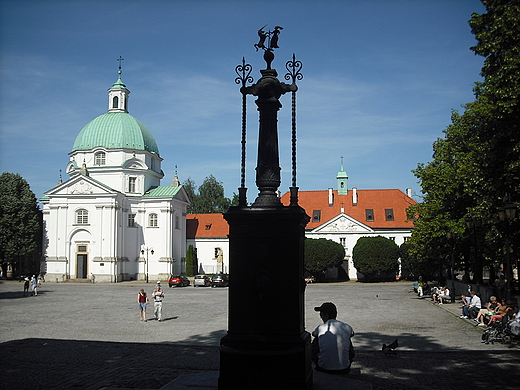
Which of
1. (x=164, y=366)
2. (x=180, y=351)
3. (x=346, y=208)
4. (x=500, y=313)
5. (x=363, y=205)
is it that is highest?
(x=363, y=205)

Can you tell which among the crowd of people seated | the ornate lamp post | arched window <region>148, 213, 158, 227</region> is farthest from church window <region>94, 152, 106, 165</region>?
the ornate lamp post

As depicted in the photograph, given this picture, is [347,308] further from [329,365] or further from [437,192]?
[329,365]

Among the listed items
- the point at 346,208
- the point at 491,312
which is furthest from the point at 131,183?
the point at 491,312

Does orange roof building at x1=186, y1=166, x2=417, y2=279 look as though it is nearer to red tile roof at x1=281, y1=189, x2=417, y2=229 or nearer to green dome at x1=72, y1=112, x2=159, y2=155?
red tile roof at x1=281, y1=189, x2=417, y2=229

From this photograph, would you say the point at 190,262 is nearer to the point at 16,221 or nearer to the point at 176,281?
the point at 176,281

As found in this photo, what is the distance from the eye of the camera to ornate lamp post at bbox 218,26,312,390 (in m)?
7.30

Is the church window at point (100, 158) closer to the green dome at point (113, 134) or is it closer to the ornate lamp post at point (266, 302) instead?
the green dome at point (113, 134)

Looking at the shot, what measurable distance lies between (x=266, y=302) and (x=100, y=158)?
2228 inches

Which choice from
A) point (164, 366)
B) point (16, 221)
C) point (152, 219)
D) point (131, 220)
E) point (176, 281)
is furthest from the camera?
point (152, 219)

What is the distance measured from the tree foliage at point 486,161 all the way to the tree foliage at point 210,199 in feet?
198

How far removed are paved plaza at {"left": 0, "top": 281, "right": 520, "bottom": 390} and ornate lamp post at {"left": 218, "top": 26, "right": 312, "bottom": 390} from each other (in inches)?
55.3

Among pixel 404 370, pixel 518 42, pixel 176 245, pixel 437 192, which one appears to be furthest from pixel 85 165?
pixel 404 370

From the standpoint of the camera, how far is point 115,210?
5672cm

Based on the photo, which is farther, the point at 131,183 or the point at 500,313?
the point at 131,183
